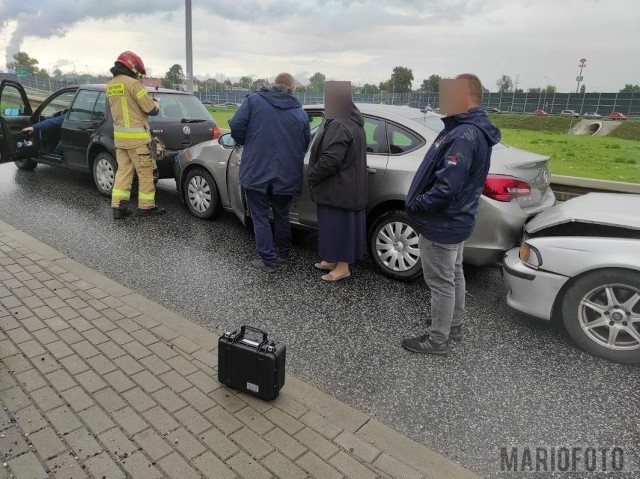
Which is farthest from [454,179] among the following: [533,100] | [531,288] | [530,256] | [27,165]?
[533,100]

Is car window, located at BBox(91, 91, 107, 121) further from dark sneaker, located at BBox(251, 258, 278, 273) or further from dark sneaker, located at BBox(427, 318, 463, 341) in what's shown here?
dark sneaker, located at BBox(427, 318, 463, 341)

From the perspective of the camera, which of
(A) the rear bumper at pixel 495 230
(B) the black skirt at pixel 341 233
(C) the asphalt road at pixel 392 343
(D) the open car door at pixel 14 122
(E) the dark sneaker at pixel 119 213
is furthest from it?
(D) the open car door at pixel 14 122

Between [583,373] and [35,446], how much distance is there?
3272mm

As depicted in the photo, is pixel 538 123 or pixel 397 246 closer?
pixel 397 246

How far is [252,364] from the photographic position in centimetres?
273

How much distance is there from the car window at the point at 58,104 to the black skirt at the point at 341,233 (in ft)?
18.7

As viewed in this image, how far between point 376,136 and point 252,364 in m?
2.80

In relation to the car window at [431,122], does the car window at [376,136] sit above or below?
below

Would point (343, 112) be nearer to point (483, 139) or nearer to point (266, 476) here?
point (483, 139)

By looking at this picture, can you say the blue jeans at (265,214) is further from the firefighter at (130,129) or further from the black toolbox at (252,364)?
the firefighter at (130,129)

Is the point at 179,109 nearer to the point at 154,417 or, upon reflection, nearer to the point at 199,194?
the point at 199,194

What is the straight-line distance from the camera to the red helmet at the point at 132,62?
6014 mm

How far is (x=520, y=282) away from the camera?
3.59 m

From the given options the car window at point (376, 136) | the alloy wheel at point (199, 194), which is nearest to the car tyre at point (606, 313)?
the car window at point (376, 136)
